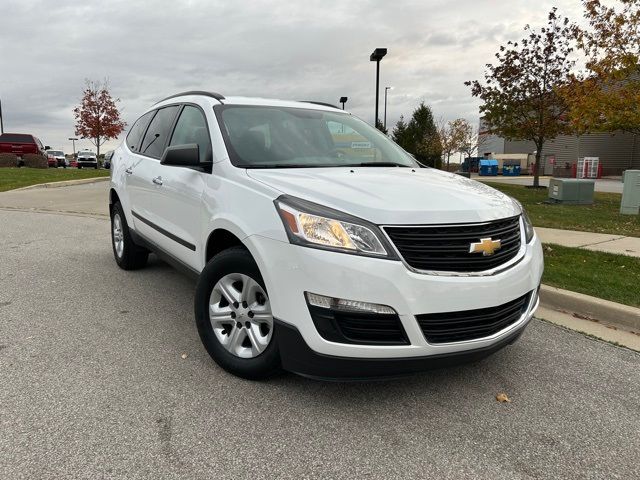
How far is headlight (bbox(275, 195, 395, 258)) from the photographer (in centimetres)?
260

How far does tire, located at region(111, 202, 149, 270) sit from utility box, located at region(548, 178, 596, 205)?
12.0 meters

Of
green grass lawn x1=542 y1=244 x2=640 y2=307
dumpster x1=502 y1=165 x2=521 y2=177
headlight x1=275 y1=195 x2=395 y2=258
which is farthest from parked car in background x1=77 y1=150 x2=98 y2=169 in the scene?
headlight x1=275 y1=195 x2=395 y2=258

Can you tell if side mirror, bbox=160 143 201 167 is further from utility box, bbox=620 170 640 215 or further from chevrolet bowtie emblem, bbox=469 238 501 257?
utility box, bbox=620 170 640 215

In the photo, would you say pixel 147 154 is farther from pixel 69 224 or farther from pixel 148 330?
pixel 69 224

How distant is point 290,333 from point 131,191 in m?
3.34

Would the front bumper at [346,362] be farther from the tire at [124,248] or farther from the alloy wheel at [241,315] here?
the tire at [124,248]

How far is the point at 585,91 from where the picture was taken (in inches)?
513

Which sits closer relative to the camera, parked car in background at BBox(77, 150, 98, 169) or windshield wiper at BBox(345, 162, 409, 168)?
windshield wiper at BBox(345, 162, 409, 168)

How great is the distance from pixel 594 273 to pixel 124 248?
5264 mm

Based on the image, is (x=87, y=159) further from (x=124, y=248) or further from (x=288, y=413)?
(x=288, y=413)

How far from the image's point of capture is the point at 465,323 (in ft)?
9.00

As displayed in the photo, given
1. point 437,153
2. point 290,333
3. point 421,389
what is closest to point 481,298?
point 421,389

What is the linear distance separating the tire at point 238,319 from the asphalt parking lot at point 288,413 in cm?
15

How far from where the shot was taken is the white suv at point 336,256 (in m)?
2.59
